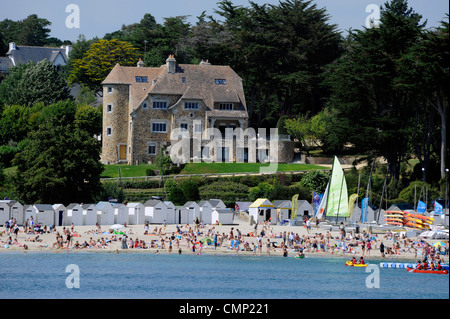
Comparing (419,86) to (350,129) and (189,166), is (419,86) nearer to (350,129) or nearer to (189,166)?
(350,129)

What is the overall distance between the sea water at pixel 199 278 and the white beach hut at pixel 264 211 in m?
14.3

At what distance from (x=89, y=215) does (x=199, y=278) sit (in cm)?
1775

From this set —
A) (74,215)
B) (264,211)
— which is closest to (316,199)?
(264,211)

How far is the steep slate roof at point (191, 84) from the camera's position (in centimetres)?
10025

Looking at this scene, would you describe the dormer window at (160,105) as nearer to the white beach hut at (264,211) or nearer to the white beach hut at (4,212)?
the white beach hut at (264,211)

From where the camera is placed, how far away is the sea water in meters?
55.2

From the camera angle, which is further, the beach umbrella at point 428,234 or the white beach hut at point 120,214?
the white beach hut at point 120,214

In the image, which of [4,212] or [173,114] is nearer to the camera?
[4,212]

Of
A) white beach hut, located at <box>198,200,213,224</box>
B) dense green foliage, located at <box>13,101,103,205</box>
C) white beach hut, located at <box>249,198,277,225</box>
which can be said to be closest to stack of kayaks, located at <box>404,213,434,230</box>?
white beach hut, located at <box>249,198,277,225</box>

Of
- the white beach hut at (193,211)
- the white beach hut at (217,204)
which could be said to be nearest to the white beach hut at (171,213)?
the white beach hut at (193,211)

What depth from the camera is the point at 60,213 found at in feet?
238

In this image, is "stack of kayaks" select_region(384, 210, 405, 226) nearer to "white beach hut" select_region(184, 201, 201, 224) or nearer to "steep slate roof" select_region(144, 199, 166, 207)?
"white beach hut" select_region(184, 201, 201, 224)

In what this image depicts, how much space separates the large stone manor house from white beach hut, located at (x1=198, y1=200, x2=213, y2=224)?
19.8 m

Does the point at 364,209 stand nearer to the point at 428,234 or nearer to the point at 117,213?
the point at 428,234
